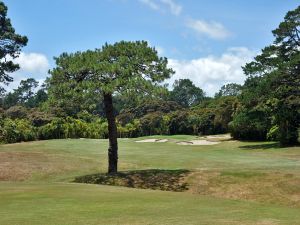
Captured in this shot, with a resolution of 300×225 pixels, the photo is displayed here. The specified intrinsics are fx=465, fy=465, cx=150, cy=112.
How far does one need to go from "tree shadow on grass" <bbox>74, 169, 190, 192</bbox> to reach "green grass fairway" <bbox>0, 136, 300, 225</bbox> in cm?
64

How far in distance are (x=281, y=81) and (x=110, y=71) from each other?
25492 millimetres

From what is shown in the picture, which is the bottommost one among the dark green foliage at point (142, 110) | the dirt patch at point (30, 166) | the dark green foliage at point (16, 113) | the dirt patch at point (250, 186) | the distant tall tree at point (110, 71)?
the dirt patch at point (250, 186)

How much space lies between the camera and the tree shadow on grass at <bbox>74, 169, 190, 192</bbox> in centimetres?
2440

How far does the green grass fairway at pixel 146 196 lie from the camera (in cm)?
1258

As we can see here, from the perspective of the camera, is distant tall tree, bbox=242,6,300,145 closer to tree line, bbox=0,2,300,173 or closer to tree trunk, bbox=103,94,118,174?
tree line, bbox=0,2,300,173

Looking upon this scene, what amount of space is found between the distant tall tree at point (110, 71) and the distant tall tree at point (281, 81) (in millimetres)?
21181

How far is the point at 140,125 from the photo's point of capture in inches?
4075

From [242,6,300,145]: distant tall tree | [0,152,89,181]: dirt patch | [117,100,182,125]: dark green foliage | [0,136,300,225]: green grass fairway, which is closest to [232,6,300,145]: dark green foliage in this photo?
[242,6,300,145]: distant tall tree

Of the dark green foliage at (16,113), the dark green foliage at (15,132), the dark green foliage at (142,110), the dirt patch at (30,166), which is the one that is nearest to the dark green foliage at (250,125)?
the dirt patch at (30,166)

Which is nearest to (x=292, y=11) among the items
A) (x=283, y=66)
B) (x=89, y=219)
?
(x=283, y=66)

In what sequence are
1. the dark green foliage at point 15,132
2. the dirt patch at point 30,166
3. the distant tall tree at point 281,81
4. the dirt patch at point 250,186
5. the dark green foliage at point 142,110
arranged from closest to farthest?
the dirt patch at point 250,186 → the dirt patch at point 30,166 → the distant tall tree at point 281,81 → the dark green foliage at point 15,132 → the dark green foliage at point 142,110

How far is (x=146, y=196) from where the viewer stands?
1806 centimetres

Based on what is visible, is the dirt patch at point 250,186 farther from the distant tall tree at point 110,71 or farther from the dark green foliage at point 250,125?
the dark green foliage at point 250,125

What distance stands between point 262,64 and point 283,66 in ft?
10.7
